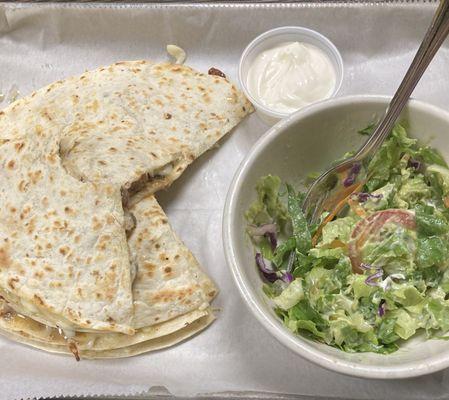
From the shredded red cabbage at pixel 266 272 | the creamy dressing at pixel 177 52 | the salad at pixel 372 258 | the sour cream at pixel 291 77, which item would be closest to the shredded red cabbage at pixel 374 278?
the salad at pixel 372 258

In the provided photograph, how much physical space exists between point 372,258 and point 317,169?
44 cm

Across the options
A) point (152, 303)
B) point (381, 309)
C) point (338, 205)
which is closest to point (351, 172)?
point (338, 205)

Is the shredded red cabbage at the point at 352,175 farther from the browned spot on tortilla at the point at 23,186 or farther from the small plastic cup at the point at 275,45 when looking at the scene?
the browned spot on tortilla at the point at 23,186

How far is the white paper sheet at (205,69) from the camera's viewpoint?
1.80 metres

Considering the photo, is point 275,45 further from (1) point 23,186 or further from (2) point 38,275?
(2) point 38,275

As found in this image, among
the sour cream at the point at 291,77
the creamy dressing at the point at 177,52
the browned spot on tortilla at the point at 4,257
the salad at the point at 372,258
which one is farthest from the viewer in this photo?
the creamy dressing at the point at 177,52

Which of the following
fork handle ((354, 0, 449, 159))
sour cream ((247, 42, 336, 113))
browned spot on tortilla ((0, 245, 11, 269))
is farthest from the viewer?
sour cream ((247, 42, 336, 113))

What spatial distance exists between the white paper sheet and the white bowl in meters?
0.35

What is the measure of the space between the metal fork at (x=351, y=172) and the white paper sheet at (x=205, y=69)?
0.45 metres

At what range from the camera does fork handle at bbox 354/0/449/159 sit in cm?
137

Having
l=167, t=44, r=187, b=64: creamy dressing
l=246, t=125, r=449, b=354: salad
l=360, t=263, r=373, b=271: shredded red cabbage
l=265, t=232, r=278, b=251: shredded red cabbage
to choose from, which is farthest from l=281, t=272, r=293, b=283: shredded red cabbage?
l=167, t=44, r=187, b=64: creamy dressing

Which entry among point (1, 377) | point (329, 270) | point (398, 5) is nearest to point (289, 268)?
point (329, 270)

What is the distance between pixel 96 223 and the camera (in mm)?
1763

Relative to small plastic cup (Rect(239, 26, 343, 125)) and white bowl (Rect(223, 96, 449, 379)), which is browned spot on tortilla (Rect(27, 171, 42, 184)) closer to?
white bowl (Rect(223, 96, 449, 379))
